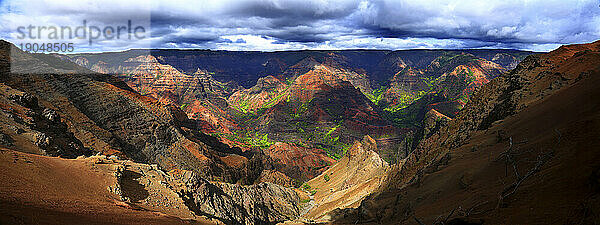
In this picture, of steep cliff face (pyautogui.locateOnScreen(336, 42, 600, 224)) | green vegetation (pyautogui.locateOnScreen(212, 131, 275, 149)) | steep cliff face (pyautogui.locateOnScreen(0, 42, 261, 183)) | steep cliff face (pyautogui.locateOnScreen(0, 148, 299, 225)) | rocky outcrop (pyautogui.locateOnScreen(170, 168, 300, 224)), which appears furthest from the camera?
green vegetation (pyautogui.locateOnScreen(212, 131, 275, 149))

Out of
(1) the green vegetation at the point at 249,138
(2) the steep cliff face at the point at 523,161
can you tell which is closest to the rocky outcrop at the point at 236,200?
(2) the steep cliff face at the point at 523,161

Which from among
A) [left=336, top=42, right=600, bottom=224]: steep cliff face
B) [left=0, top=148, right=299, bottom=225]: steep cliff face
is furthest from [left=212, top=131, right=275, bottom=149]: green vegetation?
[left=0, top=148, right=299, bottom=225]: steep cliff face

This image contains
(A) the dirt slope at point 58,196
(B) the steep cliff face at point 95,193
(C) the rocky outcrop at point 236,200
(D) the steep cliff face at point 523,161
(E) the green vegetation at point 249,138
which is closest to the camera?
(D) the steep cliff face at point 523,161

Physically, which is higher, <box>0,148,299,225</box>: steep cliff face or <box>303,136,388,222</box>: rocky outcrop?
<box>0,148,299,225</box>: steep cliff face

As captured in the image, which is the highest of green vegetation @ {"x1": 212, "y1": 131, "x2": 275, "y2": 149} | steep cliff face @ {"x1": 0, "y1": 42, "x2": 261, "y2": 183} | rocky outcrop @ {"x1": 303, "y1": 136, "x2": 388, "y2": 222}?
steep cliff face @ {"x1": 0, "y1": 42, "x2": 261, "y2": 183}

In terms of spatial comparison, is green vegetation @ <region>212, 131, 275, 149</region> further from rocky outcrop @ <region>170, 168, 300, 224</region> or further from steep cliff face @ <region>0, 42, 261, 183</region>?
rocky outcrop @ <region>170, 168, 300, 224</region>

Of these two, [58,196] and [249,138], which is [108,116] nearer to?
[58,196]

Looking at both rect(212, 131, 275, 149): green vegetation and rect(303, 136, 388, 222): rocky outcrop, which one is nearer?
rect(303, 136, 388, 222): rocky outcrop

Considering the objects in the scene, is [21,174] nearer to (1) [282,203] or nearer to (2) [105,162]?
(2) [105,162]

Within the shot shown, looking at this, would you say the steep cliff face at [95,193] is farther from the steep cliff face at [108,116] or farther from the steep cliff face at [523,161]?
the steep cliff face at [108,116]
